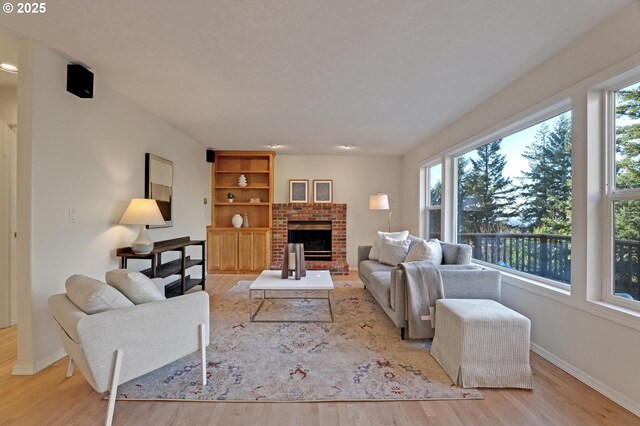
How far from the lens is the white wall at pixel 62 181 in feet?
7.41

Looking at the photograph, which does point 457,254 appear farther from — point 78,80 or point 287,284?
point 78,80

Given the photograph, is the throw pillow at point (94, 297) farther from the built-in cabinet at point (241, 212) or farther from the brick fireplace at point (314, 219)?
the brick fireplace at point (314, 219)

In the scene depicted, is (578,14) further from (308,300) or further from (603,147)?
(308,300)

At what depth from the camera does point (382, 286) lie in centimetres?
323

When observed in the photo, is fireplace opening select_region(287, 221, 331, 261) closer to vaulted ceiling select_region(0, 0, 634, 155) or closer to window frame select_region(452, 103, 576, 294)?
window frame select_region(452, 103, 576, 294)

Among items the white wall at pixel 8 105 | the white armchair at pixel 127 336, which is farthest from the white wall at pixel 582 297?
the white wall at pixel 8 105

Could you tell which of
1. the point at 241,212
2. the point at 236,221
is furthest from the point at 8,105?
the point at 241,212

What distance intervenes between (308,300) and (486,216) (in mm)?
2485

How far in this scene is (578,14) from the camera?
192 cm

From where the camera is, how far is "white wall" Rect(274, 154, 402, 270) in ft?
21.5

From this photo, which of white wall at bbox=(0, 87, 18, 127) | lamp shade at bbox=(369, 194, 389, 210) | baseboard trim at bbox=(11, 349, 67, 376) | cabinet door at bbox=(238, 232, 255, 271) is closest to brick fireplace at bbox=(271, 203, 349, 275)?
cabinet door at bbox=(238, 232, 255, 271)

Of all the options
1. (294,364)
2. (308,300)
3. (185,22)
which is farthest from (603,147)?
(308,300)

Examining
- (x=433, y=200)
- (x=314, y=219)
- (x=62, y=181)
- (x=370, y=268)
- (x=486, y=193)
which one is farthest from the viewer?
(x=314, y=219)

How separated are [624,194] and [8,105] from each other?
5.41m
